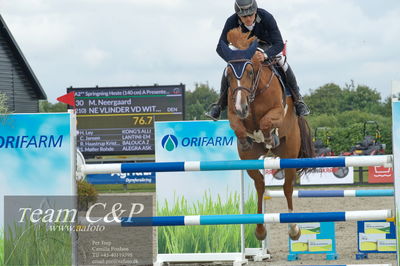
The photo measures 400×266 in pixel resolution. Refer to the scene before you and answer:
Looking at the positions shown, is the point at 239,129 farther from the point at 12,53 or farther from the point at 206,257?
the point at 12,53

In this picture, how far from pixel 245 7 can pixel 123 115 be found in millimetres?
14008

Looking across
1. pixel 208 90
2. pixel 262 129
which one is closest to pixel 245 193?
pixel 262 129

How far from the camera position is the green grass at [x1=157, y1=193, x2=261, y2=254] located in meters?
7.96

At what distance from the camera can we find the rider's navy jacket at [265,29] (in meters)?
5.90

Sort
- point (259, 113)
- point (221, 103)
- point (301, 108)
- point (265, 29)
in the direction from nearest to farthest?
point (259, 113)
point (265, 29)
point (221, 103)
point (301, 108)

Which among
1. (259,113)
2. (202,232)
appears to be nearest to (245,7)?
(259,113)

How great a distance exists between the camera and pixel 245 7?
581cm

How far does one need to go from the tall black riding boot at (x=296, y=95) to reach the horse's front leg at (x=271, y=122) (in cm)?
58

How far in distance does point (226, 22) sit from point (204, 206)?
2.65 meters

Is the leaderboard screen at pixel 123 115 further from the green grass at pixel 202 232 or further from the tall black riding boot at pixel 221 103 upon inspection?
the tall black riding boot at pixel 221 103

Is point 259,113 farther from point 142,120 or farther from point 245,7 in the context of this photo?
point 142,120

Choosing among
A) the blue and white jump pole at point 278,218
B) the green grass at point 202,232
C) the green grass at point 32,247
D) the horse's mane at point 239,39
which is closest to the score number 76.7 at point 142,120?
the green grass at point 202,232

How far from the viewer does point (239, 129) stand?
5.70 meters

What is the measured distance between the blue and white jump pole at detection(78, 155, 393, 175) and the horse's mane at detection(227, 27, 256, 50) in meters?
1.07
